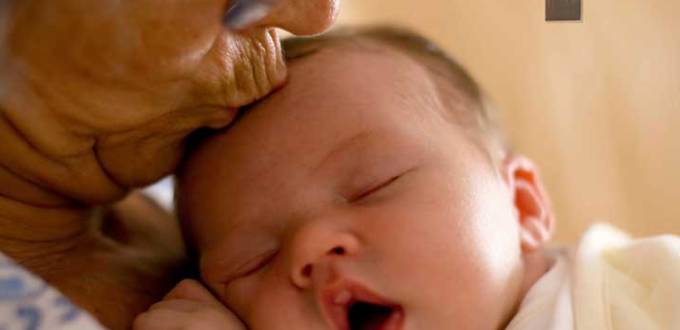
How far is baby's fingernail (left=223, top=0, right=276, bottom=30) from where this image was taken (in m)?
0.63

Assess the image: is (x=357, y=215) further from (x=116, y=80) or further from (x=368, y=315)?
(x=116, y=80)

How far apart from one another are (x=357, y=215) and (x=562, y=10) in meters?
0.26

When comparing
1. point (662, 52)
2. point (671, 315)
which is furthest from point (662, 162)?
point (671, 315)

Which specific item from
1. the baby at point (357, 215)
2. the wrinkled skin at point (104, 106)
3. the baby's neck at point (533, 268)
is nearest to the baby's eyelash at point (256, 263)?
the baby at point (357, 215)

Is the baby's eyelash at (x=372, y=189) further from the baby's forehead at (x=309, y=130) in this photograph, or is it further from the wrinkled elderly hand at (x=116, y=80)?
the wrinkled elderly hand at (x=116, y=80)

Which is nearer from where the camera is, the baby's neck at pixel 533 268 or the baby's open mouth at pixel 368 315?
the baby's open mouth at pixel 368 315

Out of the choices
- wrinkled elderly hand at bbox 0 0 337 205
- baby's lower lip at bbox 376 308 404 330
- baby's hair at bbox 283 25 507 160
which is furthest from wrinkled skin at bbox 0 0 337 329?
baby's lower lip at bbox 376 308 404 330

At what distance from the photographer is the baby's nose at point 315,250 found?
2.22 ft

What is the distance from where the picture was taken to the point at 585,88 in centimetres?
99

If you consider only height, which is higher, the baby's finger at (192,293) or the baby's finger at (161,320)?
the baby's finger at (161,320)

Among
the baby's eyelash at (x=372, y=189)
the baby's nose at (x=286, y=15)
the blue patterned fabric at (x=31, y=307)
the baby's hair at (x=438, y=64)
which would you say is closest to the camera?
the blue patterned fabric at (x=31, y=307)

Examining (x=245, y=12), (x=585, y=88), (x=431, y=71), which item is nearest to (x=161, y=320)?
(x=245, y=12)

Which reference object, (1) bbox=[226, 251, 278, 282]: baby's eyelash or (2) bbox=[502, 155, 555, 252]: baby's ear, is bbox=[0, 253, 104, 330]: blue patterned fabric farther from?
(2) bbox=[502, 155, 555, 252]: baby's ear

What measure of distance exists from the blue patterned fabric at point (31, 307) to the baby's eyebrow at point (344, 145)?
A: 261 mm
